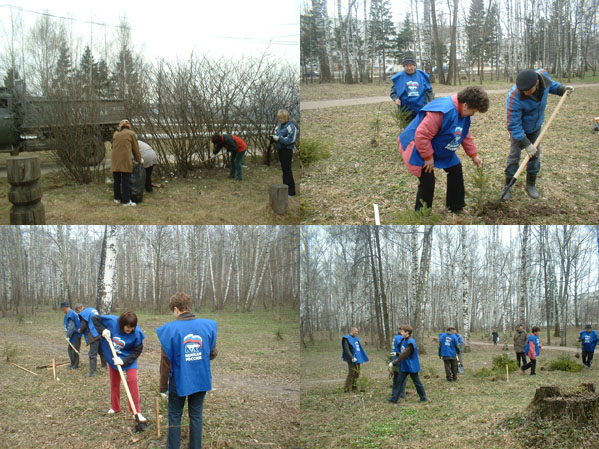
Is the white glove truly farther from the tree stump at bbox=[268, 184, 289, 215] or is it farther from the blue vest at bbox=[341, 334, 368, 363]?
the tree stump at bbox=[268, 184, 289, 215]

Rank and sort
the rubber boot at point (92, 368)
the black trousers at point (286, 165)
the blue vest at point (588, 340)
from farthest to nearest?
the black trousers at point (286, 165) < the rubber boot at point (92, 368) < the blue vest at point (588, 340)

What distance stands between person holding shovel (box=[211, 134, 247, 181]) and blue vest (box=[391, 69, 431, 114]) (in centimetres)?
308

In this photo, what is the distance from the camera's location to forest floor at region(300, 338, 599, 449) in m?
3.81

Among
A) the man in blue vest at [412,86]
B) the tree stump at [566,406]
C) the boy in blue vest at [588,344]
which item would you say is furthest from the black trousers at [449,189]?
the boy in blue vest at [588,344]

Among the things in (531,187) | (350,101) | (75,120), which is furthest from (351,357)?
(75,120)

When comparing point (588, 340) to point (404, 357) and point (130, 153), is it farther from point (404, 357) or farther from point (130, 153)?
point (130, 153)

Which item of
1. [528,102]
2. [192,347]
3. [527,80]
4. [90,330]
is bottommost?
[90,330]

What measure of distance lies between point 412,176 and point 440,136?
210 cm

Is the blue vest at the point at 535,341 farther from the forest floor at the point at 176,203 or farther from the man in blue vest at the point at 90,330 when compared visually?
the man in blue vest at the point at 90,330

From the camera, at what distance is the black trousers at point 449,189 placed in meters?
4.32

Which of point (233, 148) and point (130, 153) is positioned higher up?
point (233, 148)

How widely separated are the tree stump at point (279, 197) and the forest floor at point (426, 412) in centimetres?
193

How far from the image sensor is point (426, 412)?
4.51 metres

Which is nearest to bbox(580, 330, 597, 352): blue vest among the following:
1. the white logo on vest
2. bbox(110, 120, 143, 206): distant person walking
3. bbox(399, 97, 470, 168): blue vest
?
bbox(399, 97, 470, 168): blue vest
